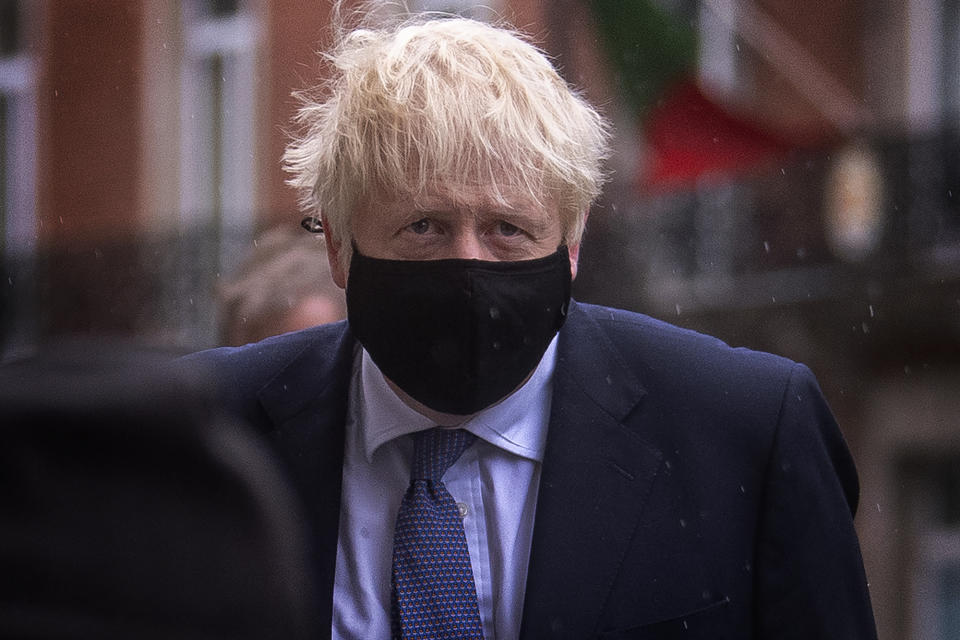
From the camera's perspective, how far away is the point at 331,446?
296 centimetres

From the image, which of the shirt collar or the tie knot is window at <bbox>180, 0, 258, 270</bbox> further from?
the tie knot

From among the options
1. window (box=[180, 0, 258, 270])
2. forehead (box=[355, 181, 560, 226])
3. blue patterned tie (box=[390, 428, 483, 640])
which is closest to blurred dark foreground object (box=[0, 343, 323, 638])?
blue patterned tie (box=[390, 428, 483, 640])

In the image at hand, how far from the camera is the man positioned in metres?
2.77

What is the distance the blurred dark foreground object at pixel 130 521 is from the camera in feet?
4.22

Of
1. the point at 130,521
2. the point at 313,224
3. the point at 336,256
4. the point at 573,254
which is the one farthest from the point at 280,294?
the point at 130,521

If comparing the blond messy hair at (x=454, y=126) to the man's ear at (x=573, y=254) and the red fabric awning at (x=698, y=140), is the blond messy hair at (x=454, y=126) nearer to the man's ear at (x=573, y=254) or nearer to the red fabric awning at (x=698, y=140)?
the man's ear at (x=573, y=254)

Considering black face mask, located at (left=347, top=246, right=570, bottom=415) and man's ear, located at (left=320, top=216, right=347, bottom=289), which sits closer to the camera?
black face mask, located at (left=347, top=246, right=570, bottom=415)

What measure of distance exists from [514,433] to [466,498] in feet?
0.54

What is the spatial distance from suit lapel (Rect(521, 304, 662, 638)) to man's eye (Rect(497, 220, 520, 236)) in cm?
31

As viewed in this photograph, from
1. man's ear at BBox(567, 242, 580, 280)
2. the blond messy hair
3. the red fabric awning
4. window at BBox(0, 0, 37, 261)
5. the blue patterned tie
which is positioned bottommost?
window at BBox(0, 0, 37, 261)

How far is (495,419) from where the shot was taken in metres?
2.89

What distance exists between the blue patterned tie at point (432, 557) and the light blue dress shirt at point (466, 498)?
0.08 feet

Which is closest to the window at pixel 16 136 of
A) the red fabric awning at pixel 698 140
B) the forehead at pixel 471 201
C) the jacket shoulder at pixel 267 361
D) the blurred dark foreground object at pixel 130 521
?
the red fabric awning at pixel 698 140

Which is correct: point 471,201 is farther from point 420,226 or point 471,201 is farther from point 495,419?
point 495,419
